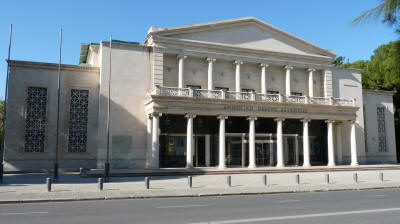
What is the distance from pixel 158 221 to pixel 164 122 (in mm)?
23019

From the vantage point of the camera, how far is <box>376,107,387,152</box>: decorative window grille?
136 feet

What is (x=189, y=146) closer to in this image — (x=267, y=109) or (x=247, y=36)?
(x=267, y=109)

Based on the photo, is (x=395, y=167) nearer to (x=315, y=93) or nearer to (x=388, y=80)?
(x=315, y=93)

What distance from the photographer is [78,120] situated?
3127 cm

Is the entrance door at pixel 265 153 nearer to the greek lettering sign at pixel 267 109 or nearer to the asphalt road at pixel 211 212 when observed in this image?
the greek lettering sign at pixel 267 109

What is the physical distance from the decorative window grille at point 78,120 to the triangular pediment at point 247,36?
964 cm

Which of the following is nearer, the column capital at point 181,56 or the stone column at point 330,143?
the column capital at point 181,56

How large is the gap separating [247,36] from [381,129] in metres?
21.5

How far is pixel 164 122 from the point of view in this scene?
105 feet

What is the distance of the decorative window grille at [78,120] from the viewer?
30.8 m

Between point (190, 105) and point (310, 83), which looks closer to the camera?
point (190, 105)

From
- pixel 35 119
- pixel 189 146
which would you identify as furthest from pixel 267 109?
pixel 35 119

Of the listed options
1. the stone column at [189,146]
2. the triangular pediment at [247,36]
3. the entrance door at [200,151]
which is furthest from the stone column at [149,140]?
the triangular pediment at [247,36]

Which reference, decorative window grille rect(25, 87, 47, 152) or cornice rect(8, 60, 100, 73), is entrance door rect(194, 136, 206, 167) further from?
decorative window grille rect(25, 87, 47, 152)
